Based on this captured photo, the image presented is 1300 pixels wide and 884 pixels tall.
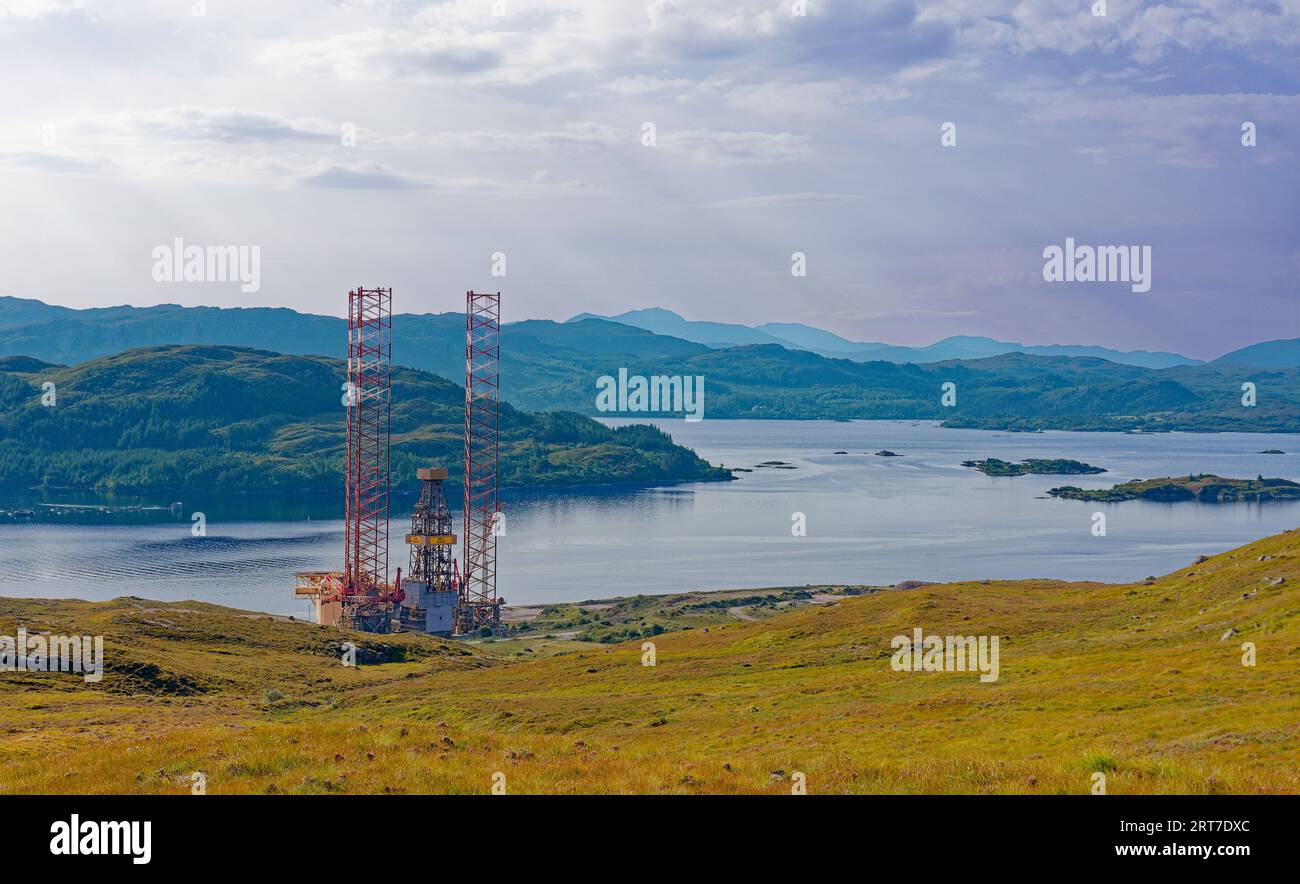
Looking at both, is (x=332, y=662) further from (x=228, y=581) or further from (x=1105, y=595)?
(x=228, y=581)

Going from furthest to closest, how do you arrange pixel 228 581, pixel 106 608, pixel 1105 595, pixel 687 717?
pixel 228 581 → pixel 106 608 → pixel 1105 595 → pixel 687 717

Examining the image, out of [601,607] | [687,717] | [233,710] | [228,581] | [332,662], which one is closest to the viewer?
[687,717]

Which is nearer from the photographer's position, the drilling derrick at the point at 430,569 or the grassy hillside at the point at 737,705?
the grassy hillside at the point at 737,705
